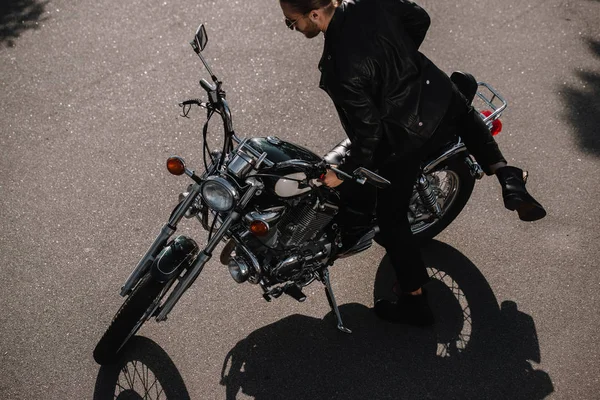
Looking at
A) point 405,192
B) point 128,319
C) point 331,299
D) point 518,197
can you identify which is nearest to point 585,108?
point 518,197

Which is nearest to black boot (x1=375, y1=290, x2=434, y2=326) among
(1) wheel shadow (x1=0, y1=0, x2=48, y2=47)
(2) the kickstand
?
(2) the kickstand

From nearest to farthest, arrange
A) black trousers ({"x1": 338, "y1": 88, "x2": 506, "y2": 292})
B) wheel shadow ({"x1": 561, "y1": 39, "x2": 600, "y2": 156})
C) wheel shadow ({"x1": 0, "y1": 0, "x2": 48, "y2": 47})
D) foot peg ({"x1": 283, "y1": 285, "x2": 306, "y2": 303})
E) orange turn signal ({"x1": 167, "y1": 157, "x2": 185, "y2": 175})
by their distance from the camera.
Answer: orange turn signal ({"x1": 167, "y1": 157, "x2": 185, "y2": 175})
black trousers ({"x1": 338, "y1": 88, "x2": 506, "y2": 292})
foot peg ({"x1": 283, "y1": 285, "x2": 306, "y2": 303})
wheel shadow ({"x1": 561, "y1": 39, "x2": 600, "y2": 156})
wheel shadow ({"x1": 0, "y1": 0, "x2": 48, "y2": 47})

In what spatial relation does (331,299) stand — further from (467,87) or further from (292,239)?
(467,87)

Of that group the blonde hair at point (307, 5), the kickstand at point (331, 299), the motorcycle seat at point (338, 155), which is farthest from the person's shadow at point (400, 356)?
the blonde hair at point (307, 5)

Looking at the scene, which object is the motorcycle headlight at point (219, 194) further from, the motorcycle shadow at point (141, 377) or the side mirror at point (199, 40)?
the motorcycle shadow at point (141, 377)

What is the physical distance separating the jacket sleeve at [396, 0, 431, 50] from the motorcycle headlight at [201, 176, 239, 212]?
1.12m

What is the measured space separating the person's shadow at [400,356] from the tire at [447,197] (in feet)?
1.18

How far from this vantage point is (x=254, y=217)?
312cm

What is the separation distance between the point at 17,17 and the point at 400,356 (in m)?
4.55

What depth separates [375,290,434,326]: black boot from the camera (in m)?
3.82

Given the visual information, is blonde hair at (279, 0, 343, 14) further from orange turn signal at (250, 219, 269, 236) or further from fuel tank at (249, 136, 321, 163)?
orange turn signal at (250, 219, 269, 236)

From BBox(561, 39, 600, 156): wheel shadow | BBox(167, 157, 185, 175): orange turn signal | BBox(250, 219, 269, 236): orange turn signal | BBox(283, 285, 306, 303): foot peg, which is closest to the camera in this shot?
BBox(250, 219, 269, 236): orange turn signal

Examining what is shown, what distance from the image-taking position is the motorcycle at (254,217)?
308cm

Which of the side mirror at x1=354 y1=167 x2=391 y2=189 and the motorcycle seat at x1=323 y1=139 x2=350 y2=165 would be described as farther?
the motorcycle seat at x1=323 y1=139 x2=350 y2=165
